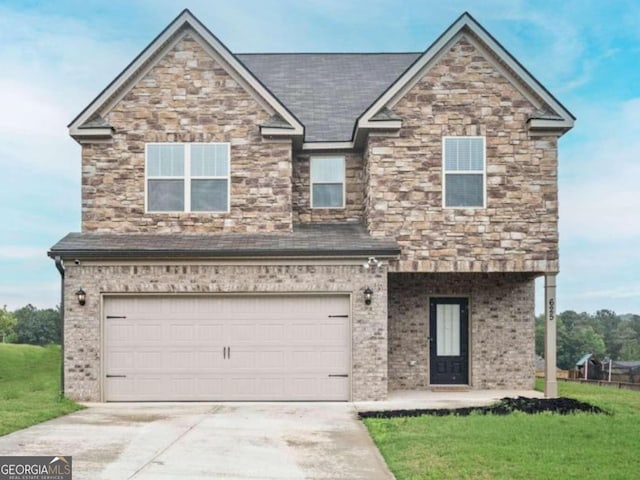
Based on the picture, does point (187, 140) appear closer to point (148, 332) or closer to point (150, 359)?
point (148, 332)

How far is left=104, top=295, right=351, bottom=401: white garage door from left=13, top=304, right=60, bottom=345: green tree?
53.3m

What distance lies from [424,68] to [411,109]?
A: 0.99 m

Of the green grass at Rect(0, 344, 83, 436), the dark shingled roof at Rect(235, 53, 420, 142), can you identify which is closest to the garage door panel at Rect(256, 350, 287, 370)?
the green grass at Rect(0, 344, 83, 436)

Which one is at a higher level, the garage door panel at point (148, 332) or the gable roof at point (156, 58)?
the gable roof at point (156, 58)

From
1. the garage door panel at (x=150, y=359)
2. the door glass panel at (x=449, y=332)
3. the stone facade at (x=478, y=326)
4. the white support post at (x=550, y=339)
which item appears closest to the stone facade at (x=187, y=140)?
the garage door panel at (x=150, y=359)

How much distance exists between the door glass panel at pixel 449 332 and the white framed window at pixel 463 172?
129 inches

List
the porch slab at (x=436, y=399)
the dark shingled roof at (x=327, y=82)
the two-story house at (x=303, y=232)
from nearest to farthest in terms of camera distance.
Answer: the porch slab at (x=436, y=399), the two-story house at (x=303, y=232), the dark shingled roof at (x=327, y=82)

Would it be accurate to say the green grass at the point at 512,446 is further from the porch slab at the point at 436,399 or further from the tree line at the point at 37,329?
the tree line at the point at 37,329

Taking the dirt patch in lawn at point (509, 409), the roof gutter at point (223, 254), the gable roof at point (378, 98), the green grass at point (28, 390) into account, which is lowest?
the green grass at point (28, 390)

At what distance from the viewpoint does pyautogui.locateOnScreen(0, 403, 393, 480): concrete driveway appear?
8.35m

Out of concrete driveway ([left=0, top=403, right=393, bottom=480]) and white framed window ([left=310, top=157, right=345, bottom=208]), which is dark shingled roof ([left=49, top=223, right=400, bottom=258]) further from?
concrete driveway ([left=0, top=403, right=393, bottom=480])

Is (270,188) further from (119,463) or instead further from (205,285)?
(119,463)

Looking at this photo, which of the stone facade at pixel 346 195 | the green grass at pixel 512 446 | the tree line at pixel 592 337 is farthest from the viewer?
the tree line at pixel 592 337

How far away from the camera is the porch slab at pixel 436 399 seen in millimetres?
14031
